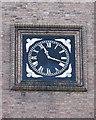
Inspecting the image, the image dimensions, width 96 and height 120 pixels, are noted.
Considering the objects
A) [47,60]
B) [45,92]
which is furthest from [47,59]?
[45,92]

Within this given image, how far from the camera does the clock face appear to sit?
672 centimetres

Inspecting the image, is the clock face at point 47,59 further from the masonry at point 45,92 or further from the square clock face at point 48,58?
the masonry at point 45,92

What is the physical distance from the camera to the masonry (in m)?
6.65

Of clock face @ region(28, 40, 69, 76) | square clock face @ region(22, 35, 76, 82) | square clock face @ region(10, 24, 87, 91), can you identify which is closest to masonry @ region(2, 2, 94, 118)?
square clock face @ region(10, 24, 87, 91)

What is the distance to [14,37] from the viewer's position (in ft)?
22.0

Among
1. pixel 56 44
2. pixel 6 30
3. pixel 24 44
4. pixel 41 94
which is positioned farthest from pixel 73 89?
pixel 6 30

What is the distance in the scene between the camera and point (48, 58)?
672cm

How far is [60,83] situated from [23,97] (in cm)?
115

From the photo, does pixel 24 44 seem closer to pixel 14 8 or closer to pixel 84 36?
pixel 14 8

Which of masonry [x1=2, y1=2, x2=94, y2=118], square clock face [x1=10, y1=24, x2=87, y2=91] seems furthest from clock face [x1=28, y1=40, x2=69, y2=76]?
masonry [x1=2, y1=2, x2=94, y2=118]

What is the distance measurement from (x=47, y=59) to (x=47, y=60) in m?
0.03

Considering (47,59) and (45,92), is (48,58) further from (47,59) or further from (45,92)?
(45,92)

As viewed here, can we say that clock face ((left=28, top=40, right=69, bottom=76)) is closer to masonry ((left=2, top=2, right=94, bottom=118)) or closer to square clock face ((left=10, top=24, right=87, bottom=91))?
square clock face ((left=10, top=24, right=87, bottom=91))

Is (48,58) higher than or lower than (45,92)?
higher
